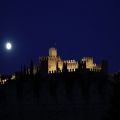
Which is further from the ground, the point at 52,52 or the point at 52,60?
the point at 52,52

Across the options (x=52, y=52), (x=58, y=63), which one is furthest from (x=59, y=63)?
(x=52, y=52)

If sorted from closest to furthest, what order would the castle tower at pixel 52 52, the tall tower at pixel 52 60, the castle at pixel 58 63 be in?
the castle at pixel 58 63, the tall tower at pixel 52 60, the castle tower at pixel 52 52

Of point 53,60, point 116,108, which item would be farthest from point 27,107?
point 53,60

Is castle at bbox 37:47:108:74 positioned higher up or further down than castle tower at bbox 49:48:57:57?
further down

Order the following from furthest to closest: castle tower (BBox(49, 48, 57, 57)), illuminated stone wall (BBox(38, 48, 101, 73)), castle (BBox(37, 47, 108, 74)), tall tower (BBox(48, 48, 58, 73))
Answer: castle tower (BBox(49, 48, 57, 57)) < tall tower (BBox(48, 48, 58, 73)) < illuminated stone wall (BBox(38, 48, 101, 73)) < castle (BBox(37, 47, 108, 74))

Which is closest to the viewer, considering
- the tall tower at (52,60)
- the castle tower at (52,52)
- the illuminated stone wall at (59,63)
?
the illuminated stone wall at (59,63)

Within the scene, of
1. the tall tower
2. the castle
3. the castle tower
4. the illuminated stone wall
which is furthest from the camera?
the castle tower

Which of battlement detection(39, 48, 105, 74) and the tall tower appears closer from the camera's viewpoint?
battlement detection(39, 48, 105, 74)

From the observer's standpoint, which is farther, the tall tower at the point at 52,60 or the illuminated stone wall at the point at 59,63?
the tall tower at the point at 52,60

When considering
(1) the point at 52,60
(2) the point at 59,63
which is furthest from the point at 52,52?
(1) the point at 52,60

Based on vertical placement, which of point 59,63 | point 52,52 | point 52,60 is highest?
point 52,52

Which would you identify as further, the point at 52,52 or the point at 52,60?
the point at 52,52

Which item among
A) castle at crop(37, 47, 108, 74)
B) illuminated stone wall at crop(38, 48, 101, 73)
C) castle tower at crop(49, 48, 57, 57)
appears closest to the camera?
castle at crop(37, 47, 108, 74)

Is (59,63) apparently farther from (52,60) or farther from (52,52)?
(52,52)
